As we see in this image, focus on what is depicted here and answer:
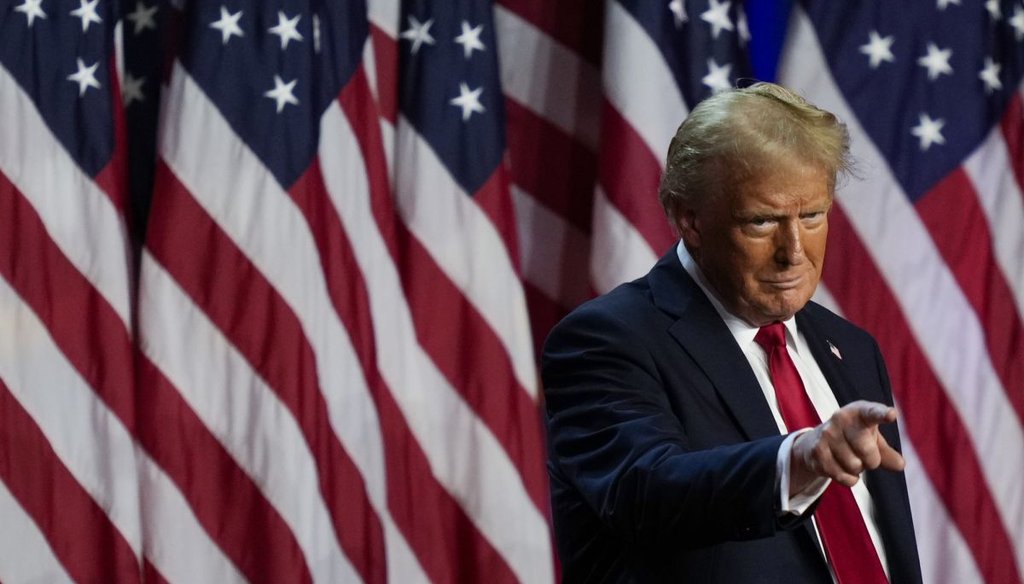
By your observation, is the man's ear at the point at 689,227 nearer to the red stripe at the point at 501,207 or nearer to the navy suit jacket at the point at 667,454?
the navy suit jacket at the point at 667,454

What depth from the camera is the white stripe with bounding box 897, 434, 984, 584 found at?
3660 mm

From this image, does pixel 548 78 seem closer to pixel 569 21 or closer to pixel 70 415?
pixel 569 21

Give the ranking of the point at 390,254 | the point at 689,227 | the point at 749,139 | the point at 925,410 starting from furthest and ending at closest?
the point at 925,410
the point at 390,254
the point at 689,227
the point at 749,139

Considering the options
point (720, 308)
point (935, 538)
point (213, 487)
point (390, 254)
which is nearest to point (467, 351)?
point (390, 254)

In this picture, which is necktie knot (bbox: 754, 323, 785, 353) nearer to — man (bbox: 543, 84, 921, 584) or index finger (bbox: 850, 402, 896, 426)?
man (bbox: 543, 84, 921, 584)

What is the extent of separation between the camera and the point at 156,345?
11.3ft

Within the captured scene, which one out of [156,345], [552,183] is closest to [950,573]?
[552,183]

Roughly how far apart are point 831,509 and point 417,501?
79.7 inches

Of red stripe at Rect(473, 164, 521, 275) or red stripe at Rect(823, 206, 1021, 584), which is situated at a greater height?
red stripe at Rect(473, 164, 521, 275)

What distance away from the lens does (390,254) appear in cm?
359

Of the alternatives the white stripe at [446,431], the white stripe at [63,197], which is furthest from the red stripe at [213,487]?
the white stripe at [446,431]

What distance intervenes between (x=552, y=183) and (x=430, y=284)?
517 millimetres

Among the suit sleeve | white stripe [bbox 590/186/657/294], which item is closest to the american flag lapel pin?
the suit sleeve

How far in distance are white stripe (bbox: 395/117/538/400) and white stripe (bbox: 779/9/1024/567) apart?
0.94 m
